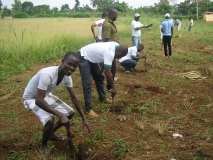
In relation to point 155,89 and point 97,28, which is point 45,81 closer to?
point 155,89

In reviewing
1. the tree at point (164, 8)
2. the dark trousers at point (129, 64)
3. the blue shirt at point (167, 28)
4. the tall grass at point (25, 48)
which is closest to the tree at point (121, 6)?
the tree at point (164, 8)

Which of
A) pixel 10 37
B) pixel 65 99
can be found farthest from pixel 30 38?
pixel 65 99

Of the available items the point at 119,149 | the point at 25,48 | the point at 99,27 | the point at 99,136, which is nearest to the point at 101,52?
the point at 99,136

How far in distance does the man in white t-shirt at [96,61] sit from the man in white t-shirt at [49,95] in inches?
62.0

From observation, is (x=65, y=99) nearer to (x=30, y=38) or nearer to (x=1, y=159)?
(x=1, y=159)

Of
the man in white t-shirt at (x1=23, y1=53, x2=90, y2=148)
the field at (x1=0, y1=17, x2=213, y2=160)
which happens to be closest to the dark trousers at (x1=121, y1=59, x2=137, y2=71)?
the field at (x1=0, y1=17, x2=213, y2=160)

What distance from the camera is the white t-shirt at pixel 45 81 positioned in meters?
5.27

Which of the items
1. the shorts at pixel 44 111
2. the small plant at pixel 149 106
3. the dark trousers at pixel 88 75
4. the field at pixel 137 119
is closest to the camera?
the shorts at pixel 44 111

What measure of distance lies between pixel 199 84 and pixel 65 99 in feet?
11.7

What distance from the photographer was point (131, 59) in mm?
12047

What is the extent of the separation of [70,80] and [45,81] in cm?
45

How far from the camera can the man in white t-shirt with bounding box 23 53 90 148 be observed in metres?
5.27

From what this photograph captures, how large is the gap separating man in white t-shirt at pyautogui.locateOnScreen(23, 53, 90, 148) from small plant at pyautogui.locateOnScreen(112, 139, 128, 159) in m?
0.70

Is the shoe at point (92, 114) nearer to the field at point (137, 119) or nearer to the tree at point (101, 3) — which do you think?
the field at point (137, 119)
